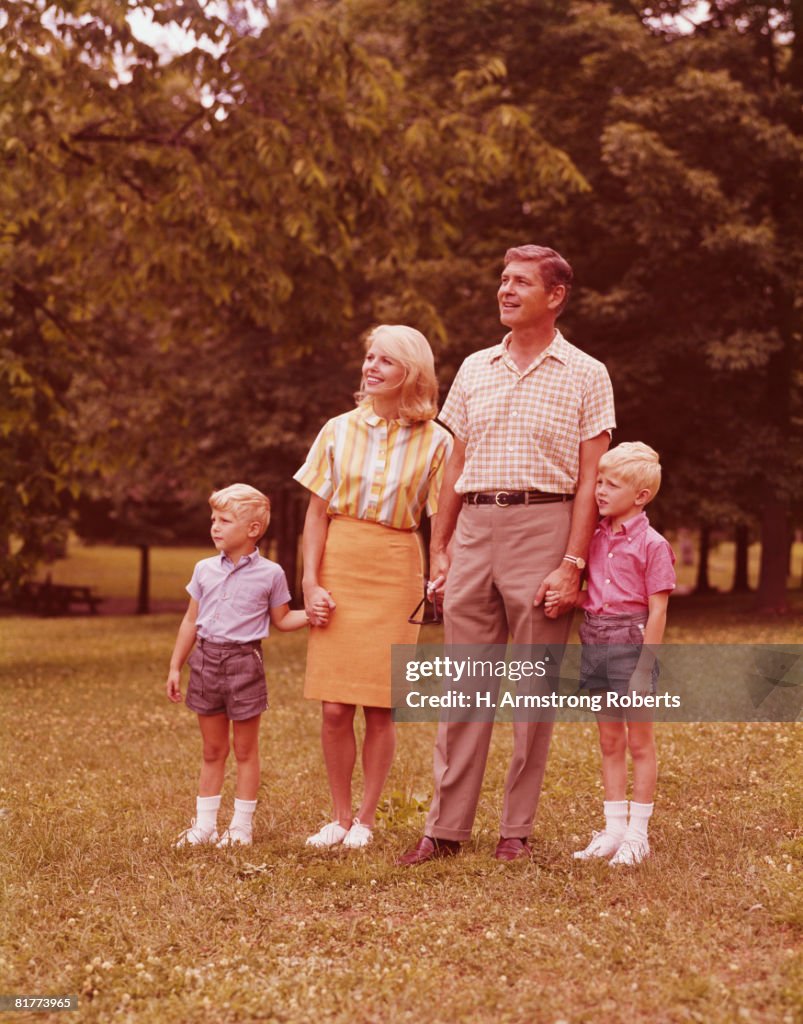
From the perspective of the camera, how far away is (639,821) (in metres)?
5.77

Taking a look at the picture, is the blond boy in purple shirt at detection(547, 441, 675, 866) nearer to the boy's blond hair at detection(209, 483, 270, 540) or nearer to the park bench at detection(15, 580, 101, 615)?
the boy's blond hair at detection(209, 483, 270, 540)

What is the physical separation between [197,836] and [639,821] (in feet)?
7.35

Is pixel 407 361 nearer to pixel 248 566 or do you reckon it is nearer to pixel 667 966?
pixel 248 566

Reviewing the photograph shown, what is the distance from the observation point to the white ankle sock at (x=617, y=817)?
5.87 m

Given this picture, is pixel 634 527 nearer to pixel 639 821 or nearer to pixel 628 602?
pixel 628 602

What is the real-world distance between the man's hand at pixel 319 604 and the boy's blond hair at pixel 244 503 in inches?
18.1

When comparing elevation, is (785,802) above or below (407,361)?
below

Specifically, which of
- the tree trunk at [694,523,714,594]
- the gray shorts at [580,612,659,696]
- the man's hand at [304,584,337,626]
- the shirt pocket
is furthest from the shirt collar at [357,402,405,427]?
the tree trunk at [694,523,714,594]

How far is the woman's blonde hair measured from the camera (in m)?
6.05

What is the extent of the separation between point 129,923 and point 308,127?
35.5ft

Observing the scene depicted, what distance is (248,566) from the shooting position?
21.0 ft

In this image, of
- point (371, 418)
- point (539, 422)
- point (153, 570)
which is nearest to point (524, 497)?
point (539, 422)

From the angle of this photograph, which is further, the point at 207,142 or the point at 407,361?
the point at 207,142

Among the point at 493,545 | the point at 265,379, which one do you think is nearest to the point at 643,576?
the point at 493,545
